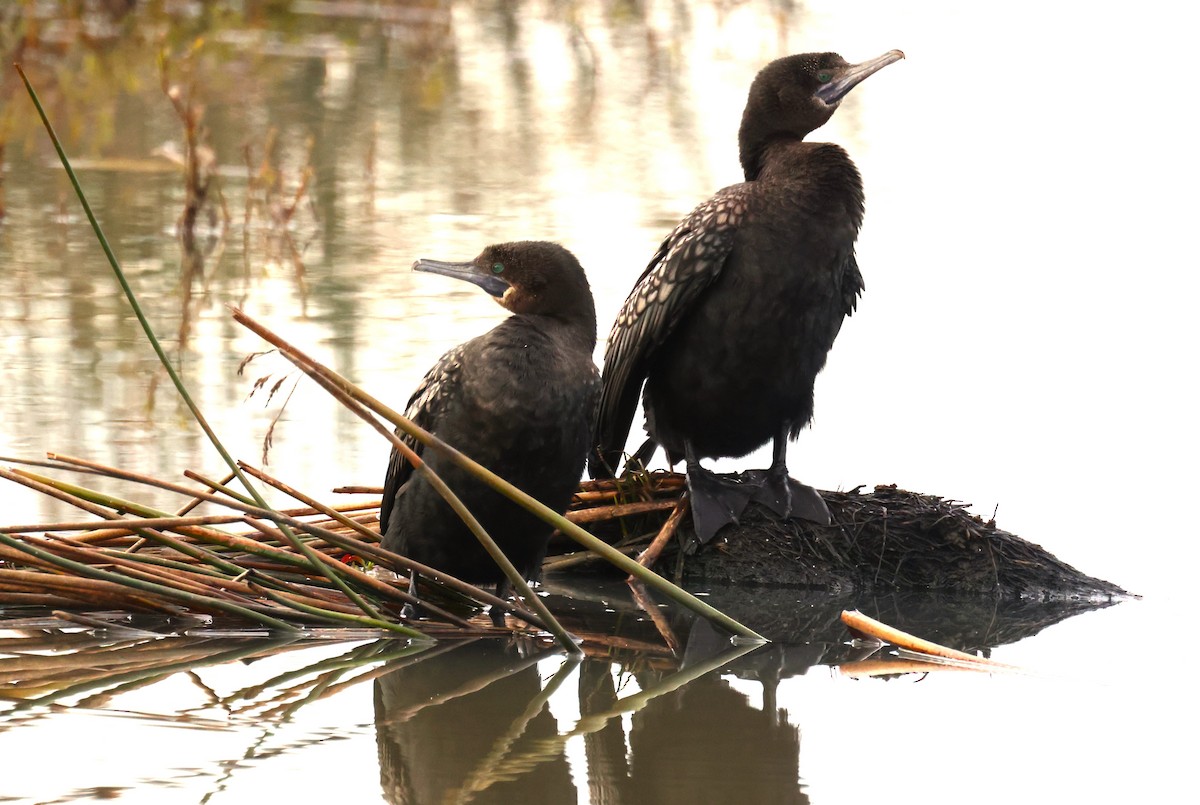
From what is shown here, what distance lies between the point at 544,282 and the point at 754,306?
0.74 meters

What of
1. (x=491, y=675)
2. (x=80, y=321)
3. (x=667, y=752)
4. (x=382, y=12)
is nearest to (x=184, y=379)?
(x=80, y=321)

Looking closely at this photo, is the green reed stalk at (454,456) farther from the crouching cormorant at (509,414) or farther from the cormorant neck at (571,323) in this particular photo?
the cormorant neck at (571,323)

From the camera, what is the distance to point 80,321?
6.98 meters

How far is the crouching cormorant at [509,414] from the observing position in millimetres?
3951

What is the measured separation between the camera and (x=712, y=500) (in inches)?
189

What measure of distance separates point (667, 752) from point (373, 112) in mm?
8586

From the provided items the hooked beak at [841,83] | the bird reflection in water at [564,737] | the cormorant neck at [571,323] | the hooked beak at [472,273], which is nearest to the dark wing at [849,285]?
the hooked beak at [841,83]

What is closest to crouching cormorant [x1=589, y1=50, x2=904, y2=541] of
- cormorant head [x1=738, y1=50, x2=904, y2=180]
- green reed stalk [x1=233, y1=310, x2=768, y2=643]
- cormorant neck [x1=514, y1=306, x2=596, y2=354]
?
cormorant head [x1=738, y1=50, x2=904, y2=180]

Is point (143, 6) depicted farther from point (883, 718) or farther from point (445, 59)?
point (883, 718)

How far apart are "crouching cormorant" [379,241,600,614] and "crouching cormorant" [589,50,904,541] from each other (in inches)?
24.3

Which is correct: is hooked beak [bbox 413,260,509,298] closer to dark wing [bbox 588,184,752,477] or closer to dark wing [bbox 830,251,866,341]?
dark wing [bbox 588,184,752,477]

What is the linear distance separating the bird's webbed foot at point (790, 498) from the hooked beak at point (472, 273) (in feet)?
3.52

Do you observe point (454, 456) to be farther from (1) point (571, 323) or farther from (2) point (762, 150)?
(2) point (762, 150)

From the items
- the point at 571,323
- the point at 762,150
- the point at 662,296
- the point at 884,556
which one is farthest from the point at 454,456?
the point at 762,150
